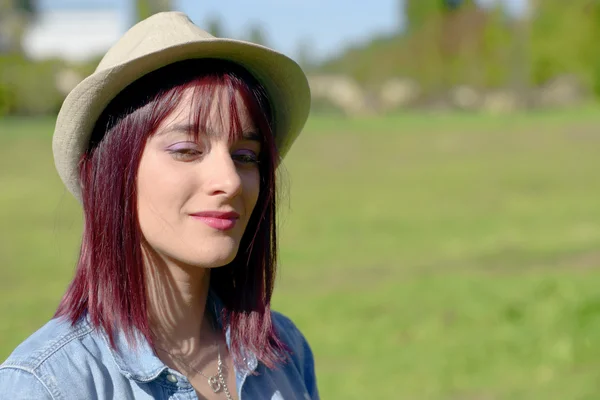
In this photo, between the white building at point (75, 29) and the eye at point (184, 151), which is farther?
the white building at point (75, 29)

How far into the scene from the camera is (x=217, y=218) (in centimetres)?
193

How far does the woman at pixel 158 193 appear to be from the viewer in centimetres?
184

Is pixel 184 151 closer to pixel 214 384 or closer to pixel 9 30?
pixel 214 384

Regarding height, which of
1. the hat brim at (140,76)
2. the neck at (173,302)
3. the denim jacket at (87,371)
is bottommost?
the denim jacket at (87,371)

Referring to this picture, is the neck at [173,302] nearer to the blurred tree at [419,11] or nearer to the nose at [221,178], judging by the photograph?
the nose at [221,178]

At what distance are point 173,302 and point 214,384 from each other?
190 millimetres

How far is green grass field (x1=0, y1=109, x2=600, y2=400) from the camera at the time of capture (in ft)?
21.5

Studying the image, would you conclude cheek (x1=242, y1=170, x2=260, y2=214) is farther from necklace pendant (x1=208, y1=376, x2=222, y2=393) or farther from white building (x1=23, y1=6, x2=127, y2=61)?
white building (x1=23, y1=6, x2=127, y2=61)

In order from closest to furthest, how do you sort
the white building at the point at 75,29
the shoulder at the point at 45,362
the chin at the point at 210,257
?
A: 1. the shoulder at the point at 45,362
2. the chin at the point at 210,257
3. the white building at the point at 75,29

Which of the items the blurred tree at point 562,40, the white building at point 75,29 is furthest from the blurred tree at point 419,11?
the white building at point 75,29

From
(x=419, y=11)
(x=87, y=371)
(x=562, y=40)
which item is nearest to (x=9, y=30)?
(x=419, y=11)

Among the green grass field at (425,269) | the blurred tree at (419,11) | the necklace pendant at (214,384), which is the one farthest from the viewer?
the blurred tree at (419,11)

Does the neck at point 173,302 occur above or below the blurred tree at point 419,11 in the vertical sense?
below

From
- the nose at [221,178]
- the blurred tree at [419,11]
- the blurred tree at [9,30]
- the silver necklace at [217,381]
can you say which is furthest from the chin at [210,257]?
the blurred tree at [419,11]
